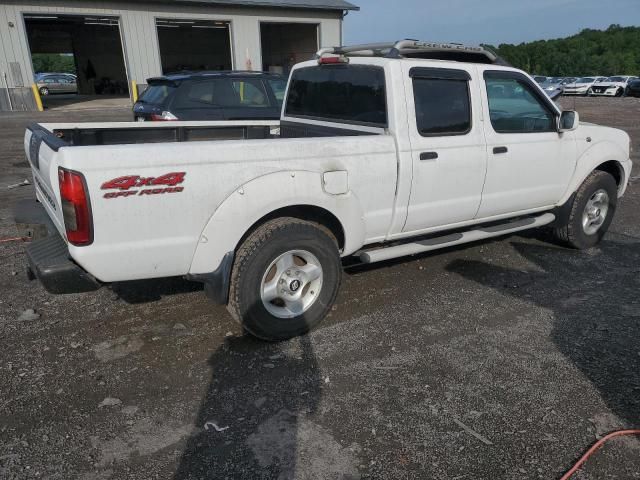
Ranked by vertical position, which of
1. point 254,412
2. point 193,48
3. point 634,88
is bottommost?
point 634,88

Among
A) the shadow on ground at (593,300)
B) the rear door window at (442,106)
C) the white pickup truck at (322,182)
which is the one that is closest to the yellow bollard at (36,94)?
the white pickup truck at (322,182)

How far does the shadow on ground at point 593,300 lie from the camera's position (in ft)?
10.9

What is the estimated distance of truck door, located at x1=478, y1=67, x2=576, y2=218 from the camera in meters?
4.59

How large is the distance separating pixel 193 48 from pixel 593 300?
38.9 metres

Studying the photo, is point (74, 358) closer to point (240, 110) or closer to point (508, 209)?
point (508, 209)

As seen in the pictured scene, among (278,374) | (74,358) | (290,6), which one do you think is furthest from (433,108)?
(290,6)

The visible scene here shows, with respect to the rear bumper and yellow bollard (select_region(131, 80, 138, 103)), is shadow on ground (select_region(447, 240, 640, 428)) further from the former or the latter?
yellow bollard (select_region(131, 80, 138, 103))

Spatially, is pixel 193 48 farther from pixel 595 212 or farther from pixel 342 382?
pixel 342 382

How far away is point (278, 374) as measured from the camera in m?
3.38

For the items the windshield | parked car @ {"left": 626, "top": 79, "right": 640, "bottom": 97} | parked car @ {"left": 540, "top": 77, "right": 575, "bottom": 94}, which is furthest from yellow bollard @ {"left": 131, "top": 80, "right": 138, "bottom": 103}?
parked car @ {"left": 626, "top": 79, "right": 640, "bottom": 97}

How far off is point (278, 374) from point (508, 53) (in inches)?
2956

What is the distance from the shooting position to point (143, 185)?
9.86 ft

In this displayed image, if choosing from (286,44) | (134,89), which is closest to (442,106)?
(134,89)

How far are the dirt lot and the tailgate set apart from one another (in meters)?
0.91
